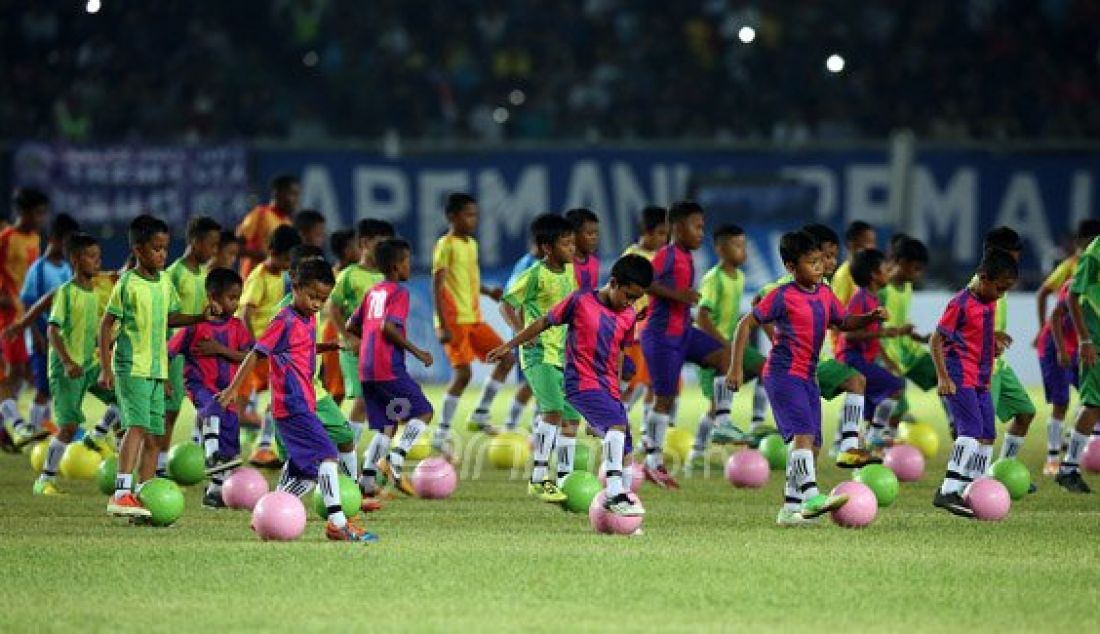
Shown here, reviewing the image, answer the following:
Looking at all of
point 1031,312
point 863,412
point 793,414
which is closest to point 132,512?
point 793,414

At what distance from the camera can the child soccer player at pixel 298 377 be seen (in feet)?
49.1

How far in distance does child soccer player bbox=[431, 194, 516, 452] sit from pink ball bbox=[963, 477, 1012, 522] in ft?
19.4

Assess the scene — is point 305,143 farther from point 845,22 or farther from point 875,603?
point 875,603

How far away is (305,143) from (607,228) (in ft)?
14.4

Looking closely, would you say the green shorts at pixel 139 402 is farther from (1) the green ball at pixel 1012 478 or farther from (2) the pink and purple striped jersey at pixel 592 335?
(1) the green ball at pixel 1012 478

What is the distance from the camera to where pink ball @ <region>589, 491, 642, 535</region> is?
14883mm

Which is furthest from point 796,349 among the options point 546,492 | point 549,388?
point 549,388

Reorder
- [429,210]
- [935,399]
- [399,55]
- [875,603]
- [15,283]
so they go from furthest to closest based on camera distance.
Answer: [399,55] → [429,210] → [935,399] → [15,283] → [875,603]

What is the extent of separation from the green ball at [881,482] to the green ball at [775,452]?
333 centimetres

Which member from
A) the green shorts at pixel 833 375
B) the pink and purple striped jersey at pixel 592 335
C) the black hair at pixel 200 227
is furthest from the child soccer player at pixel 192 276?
the green shorts at pixel 833 375

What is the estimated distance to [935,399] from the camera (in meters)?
30.2

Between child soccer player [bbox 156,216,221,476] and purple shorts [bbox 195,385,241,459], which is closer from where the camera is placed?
purple shorts [bbox 195,385,241,459]

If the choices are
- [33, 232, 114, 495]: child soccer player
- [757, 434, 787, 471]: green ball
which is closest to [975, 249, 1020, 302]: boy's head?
[757, 434, 787, 471]: green ball

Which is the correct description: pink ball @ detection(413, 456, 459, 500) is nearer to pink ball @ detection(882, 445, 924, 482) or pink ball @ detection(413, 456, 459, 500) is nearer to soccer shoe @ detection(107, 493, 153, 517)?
soccer shoe @ detection(107, 493, 153, 517)
